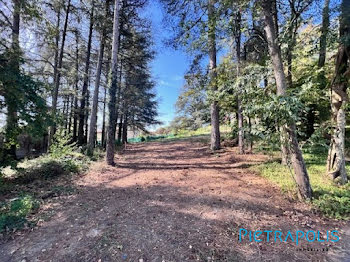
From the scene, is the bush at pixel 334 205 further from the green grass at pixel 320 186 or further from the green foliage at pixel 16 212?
the green foliage at pixel 16 212

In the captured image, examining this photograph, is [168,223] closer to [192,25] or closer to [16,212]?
[16,212]

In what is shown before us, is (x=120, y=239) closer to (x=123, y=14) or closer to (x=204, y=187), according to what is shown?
(x=204, y=187)

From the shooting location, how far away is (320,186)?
3.71 metres

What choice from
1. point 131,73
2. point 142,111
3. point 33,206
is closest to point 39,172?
point 33,206

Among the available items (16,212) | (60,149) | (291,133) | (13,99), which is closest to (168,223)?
(16,212)

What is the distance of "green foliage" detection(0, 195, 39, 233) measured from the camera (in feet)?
8.00

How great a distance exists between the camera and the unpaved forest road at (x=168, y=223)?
198cm

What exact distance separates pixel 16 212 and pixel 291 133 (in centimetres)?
513

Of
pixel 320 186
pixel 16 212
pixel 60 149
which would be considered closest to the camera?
pixel 16 212

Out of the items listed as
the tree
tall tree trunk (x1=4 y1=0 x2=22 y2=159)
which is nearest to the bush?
the tree

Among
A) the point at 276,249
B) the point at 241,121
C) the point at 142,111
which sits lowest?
the point at 276,249

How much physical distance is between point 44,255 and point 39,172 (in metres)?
3.54

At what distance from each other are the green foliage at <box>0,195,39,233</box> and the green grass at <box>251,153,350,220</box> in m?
4.96

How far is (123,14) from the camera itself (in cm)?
751
